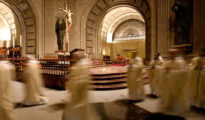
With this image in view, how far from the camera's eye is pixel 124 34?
19750mm

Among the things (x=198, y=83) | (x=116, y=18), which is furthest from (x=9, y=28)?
(x=198, y=83)

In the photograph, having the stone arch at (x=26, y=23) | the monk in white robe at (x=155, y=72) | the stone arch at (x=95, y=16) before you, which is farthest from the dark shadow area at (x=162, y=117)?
the stone arch at (x=26, y=23)

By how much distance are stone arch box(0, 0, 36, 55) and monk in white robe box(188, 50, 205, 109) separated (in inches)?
504

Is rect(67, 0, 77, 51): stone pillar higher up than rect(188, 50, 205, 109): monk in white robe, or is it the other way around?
rect(67, 0, 77, 51): stone pillar

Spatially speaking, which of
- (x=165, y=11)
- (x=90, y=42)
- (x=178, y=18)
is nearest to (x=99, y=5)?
(x=90, y=42)

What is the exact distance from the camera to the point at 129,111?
346 centimetres

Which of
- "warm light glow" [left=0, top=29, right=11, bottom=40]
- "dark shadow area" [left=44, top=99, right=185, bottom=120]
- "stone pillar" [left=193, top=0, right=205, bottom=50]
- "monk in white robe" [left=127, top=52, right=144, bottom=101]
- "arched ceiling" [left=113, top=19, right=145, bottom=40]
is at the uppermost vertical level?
"arched ceiling" [left=113, top=19, right=145, bottom=40]

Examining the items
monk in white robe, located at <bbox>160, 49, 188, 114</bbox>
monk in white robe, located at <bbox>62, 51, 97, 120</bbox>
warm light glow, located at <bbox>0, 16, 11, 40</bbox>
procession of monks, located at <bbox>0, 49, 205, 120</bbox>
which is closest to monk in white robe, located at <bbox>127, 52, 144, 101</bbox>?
procession of monks, located at <bbox>0, 49, 205, 120</bbox>

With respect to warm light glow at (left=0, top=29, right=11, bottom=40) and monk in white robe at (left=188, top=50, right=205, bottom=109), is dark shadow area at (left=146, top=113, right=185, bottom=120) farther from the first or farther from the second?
warm light glow at (left=0, top=29, right=11, bottom=40)

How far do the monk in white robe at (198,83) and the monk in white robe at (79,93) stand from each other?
10.2 ft

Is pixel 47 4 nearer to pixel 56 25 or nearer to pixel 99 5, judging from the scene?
pixel 56 25

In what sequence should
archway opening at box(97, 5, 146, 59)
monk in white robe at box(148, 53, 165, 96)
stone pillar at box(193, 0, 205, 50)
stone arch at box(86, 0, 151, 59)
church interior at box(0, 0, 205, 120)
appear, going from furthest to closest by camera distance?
archway opening at box(97, 5, 146, 59) → stone arch at box(86, 0, 151, 59) → stone pillar at box(193, 0, 205, 50) → monk in white robe at box(148, 53, 165, 96) → church interior at box(0, 0, 205, 120)

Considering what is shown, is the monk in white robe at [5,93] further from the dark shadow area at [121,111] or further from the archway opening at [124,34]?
the archway opening at [124,34]

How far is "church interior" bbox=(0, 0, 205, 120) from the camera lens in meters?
2.67
